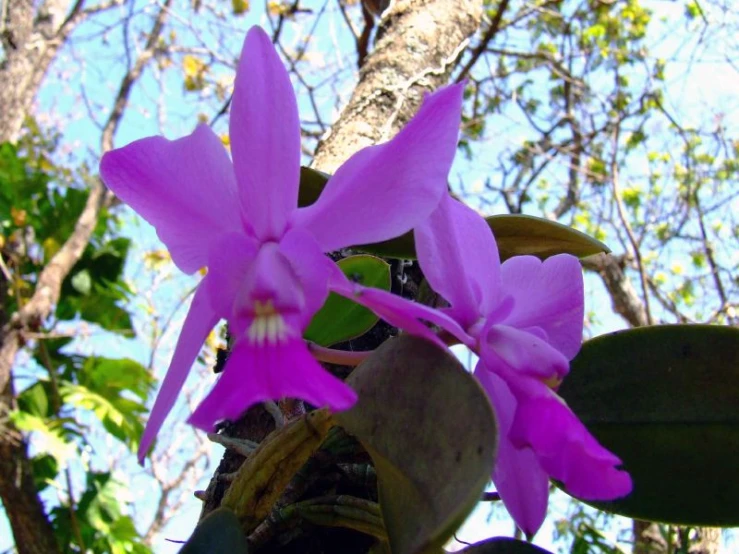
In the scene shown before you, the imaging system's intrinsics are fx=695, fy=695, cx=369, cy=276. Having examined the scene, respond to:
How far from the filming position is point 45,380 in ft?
8.39

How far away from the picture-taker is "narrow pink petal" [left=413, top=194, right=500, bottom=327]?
412mm

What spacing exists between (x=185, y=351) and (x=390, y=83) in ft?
2.59

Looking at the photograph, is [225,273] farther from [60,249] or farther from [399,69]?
[60,249]

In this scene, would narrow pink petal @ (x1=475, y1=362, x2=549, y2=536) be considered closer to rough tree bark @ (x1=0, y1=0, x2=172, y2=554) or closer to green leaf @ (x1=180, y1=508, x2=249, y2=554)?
green leaf @ (x1=180, y1=508, x2=249, y2=554)

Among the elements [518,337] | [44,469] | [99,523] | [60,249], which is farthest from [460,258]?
[60,249]

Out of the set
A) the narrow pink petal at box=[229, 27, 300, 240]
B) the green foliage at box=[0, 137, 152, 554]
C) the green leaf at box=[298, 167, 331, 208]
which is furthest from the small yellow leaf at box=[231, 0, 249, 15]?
the narrow pink petal at box=[229, 27, 300, 240]

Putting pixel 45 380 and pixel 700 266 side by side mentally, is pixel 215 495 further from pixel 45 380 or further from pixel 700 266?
pixel 700 266

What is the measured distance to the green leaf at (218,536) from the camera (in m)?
0.40

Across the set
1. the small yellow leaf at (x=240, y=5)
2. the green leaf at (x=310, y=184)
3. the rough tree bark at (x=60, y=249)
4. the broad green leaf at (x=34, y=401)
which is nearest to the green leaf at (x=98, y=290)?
the rough tree bark at (x=60, y=249)

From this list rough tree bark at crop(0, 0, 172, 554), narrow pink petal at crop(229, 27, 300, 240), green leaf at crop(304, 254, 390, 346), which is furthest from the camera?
rough tree bark at crop(0, 0, 172, 554)

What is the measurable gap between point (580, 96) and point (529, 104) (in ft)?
0.96

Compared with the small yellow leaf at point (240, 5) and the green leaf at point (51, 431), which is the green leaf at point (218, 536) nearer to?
the green leaf at point (51, 431)

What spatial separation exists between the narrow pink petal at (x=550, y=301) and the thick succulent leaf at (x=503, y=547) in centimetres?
12

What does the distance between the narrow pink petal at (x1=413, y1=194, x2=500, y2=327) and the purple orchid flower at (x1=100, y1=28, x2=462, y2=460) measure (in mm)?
36
